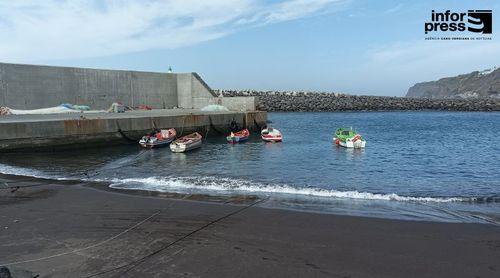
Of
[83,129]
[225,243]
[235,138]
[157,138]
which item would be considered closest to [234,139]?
[235,138]

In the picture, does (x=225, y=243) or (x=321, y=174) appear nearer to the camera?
(x=225, y=243)

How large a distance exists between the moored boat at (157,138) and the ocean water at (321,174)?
2.57ft

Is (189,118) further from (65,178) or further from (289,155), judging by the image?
(65,178)

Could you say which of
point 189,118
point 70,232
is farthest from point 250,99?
point 70,232

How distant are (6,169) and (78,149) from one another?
31.0ft

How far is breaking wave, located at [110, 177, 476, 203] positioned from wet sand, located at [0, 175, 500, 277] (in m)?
3.03

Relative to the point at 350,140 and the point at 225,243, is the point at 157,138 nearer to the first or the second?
the point at 350,140

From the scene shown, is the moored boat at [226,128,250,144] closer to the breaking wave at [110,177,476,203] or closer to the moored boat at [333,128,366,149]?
the moored boat at [333,128,366,149]

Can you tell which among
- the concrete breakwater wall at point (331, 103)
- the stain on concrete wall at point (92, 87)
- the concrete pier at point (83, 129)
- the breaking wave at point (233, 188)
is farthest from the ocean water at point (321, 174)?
the concrete breakwater wall at point (331, 103)

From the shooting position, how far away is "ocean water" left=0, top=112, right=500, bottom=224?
494 inches

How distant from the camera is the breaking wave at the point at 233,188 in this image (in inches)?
543

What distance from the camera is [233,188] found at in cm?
1545

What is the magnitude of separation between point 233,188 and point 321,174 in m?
5.98

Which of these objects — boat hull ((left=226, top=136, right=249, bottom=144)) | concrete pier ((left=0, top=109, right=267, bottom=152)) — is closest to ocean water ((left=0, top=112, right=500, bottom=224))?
concrete pier ((left=0, top=109, right=267, bottom=152))
